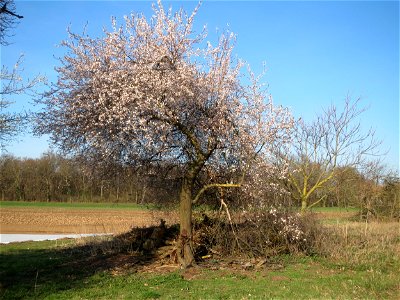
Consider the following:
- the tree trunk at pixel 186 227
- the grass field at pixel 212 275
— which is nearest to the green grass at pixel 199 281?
the grass field at pixel 212 275

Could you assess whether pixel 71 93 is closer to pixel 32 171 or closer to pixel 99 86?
pixel 99 86

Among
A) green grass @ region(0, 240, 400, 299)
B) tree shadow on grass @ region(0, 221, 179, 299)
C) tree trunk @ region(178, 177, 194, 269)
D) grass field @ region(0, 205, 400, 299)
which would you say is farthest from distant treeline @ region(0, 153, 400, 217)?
green grass @ region(0, 240, 400, 299)

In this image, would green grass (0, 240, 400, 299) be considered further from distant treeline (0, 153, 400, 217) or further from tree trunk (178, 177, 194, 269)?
distant treeline (0, 153, 400, 217)

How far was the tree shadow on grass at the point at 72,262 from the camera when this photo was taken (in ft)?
31.9

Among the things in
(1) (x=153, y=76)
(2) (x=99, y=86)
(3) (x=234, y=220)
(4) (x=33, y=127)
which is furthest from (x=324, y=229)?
(4) (x=33, y=127)

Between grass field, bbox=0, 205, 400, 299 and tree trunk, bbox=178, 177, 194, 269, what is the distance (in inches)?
16.1

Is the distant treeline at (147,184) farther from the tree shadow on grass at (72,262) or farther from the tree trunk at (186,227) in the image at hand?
the tree shadow on grass at (72,262)

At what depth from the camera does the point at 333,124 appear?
863 inches

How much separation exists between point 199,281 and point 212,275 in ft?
2.65

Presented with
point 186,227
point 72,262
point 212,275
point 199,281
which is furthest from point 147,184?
point 199,281

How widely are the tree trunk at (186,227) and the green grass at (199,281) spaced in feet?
2.23

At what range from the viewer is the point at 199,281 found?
10.2 meters

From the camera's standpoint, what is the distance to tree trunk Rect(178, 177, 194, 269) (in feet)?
39.6

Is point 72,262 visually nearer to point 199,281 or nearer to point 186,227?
point 186,227
